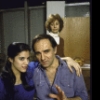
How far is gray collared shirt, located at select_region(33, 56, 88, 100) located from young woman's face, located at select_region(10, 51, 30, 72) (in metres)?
A: 0.10

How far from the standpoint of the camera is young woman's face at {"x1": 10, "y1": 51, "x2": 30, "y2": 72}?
1334mm

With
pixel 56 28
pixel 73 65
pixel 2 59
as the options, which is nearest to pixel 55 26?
pixel 56 28

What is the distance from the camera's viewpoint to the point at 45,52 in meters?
1.32

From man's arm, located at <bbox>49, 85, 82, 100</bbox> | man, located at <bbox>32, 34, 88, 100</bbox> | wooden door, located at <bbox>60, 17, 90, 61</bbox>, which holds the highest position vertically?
wooden door, located at <bbox>60, 17, 90, 61</bbox>

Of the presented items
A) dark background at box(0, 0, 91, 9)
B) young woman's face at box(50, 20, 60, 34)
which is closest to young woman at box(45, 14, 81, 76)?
young woman's face at box(50, 20, 60, 34)

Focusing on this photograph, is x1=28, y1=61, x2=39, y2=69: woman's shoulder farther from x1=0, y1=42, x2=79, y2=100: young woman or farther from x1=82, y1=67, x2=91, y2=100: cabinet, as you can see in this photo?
x1=82, y1=67, x2=91, y2=100: cabinet

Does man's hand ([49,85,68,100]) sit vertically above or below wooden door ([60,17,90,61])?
below

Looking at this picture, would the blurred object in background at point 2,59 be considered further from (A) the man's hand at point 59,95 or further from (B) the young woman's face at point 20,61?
(A) the man's hand at point 59,95

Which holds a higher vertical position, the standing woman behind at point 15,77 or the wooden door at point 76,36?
the wooden door at point 76,36

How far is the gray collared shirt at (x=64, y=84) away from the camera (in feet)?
4.38

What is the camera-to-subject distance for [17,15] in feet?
4.58

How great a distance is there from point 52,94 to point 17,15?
0.56 meters

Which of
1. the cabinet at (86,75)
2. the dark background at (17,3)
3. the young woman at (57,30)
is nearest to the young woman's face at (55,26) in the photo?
the young woman at (57,30)

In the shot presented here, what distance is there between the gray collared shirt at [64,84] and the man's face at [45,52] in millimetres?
53
